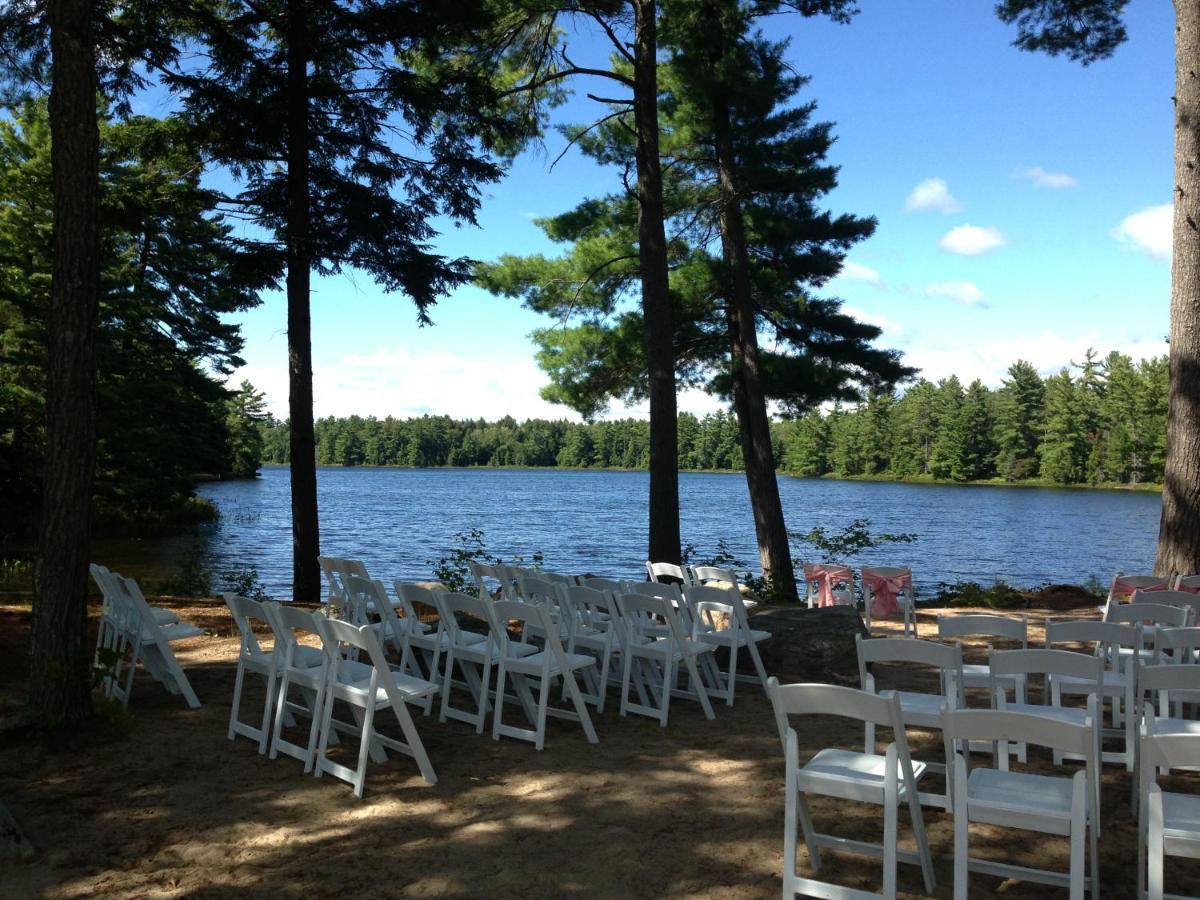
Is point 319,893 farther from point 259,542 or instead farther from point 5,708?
point 259,542

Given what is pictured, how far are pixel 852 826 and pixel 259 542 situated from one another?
24758 mm

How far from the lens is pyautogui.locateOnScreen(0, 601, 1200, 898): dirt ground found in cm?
313

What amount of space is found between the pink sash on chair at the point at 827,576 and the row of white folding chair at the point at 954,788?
245 inches

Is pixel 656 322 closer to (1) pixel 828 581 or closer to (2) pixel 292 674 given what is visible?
(1) pixel 828 581

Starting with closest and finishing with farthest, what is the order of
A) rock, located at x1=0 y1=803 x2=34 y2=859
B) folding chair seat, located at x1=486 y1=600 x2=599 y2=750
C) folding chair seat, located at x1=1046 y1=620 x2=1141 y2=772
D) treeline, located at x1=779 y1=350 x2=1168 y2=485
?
rock, located at x1=0 y1=803 x2=34 y2=859 < folding chair seat, located at x1=1046 y1=620 x2=1141 y2=772 < folding chair seat, located at x1=486 y1=600 x2=599 y2=750 < treeline, located at x1=779 y1=350 x2=1168 y2=485

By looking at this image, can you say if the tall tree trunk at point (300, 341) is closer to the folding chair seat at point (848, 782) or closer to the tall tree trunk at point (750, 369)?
the tall tree trunk at point (750, 369)

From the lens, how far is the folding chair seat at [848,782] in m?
2.78

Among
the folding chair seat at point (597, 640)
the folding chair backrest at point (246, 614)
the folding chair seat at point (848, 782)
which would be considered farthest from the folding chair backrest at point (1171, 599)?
the folding chair backrest at point (246, 614)

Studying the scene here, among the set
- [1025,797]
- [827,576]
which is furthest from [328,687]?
[827,576]

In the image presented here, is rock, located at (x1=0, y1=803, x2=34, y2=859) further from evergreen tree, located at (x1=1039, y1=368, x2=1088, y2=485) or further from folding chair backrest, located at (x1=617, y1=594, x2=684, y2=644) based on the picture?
evergreen tree, located at (x1=1039, y1=368, x2=1088, y2=485)

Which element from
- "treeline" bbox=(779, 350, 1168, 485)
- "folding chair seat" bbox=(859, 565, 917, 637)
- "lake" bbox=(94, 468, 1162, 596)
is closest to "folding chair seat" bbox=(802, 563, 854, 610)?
"folding chair seat" bbox=(859, 565, 917, 637)

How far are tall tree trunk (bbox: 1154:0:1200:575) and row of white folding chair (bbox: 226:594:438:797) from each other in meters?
8.71

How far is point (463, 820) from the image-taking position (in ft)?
12.1

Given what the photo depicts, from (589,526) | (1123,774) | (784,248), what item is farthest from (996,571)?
(1123,774)
